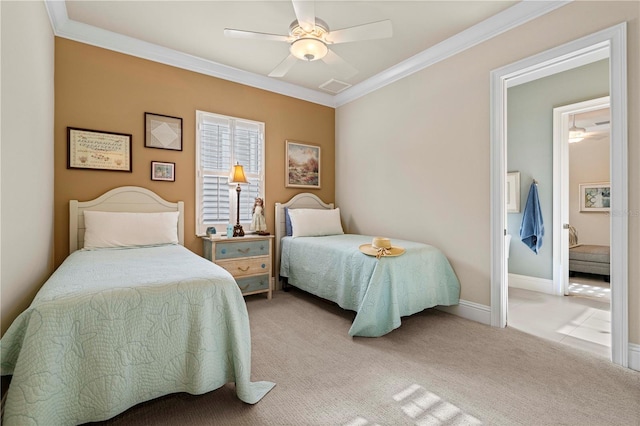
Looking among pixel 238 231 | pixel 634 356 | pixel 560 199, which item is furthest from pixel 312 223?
pixel 560 199

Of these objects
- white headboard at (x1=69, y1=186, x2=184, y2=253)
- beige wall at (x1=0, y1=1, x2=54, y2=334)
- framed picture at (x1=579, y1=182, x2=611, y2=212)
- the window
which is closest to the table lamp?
the window

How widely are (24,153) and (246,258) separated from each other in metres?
2.12

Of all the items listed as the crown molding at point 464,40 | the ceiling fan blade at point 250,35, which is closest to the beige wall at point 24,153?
the ceiling fan blade at point 250,35

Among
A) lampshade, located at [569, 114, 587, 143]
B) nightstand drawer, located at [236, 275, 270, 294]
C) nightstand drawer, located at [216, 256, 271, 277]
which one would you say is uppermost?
lampshade, located at [569, 114, 587, 143]

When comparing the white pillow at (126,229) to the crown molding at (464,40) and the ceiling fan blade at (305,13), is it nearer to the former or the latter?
the ceiling fan blade at (305,13)

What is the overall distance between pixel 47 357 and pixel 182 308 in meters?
0.53

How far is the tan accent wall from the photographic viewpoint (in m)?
2.85

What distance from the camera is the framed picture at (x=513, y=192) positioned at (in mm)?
4285

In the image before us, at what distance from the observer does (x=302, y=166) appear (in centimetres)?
444

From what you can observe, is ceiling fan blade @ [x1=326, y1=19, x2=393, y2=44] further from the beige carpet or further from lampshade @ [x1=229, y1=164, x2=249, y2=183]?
the beige carpet

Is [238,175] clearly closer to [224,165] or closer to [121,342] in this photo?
[224,165]

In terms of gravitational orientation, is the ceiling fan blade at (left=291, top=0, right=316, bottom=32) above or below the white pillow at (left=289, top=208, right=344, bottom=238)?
above

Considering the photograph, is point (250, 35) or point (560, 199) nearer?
point (250, 35)

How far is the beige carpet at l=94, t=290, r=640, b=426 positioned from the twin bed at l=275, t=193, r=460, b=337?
224mm
